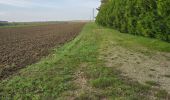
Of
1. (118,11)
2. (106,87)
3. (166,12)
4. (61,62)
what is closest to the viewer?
(106,87)

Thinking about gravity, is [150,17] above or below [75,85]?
above

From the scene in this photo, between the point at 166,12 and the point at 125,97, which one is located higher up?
the point at 166,12

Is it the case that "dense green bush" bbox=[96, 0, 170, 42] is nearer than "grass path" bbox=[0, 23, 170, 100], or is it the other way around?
"grass path" bbox=[0, 23, 170, 100]

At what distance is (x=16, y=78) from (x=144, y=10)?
1115 centimetres

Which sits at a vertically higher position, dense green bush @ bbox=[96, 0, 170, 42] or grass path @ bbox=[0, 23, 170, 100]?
dense green bush @ bbox=[96, 0, 170, 42]

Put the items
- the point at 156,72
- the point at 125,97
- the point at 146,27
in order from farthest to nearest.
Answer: the point at 146,27, the point at 156,72, the point at 125,97

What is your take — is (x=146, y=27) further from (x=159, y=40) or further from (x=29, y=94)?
(x=29, y=94)

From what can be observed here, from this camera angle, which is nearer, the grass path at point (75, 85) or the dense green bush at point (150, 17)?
the grass path at point (75, 85)

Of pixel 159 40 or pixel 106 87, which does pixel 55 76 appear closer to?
pixel 106 87

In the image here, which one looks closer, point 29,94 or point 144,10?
point 29,94

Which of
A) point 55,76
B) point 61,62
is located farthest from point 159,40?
point 55,76

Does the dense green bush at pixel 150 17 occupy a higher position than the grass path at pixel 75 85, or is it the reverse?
the dense green bush at pixel 150 17

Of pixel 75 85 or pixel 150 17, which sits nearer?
pixel 75 85

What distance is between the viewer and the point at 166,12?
1366 cm
